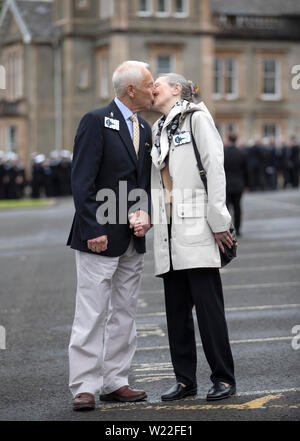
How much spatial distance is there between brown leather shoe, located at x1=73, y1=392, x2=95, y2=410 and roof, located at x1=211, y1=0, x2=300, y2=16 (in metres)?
42.5

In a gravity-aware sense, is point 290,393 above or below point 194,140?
below

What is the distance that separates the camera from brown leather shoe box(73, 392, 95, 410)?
20.6 feet

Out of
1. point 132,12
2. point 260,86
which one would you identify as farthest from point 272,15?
point 132,12

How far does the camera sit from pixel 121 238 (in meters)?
6.57

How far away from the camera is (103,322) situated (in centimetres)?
653

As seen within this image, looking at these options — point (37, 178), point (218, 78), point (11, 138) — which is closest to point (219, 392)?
point (37, 178)

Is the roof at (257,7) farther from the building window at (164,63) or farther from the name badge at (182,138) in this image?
the name badge at (182,138)

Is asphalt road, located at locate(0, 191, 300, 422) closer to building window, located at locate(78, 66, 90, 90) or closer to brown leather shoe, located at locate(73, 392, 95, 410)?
brown leather shoe, located at locate(73, 392, 95, 410)

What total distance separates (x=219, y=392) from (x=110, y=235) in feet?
4.07

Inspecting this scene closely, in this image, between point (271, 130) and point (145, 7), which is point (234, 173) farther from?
point (271, 130)

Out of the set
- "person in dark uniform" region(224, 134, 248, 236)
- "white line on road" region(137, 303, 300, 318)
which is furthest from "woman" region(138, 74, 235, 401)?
"person in dark uniform" region(224, 134, 248, 236)

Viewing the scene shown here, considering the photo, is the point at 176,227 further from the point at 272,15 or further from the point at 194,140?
the point at 272,15

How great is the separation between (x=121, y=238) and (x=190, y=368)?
3.27 feet
